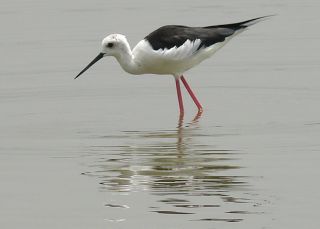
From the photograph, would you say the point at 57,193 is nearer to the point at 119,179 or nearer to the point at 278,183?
the point at 119,179

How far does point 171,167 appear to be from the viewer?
33.2ft

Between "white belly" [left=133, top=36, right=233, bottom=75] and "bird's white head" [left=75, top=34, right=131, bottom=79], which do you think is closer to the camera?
"white belly" [left=133, top=36, right=233, bottom=75]

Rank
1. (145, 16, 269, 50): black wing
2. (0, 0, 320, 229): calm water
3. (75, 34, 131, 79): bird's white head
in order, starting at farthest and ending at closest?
(75, 34, 131, 79): bird's white head < (145, 16, 269, 50): black wing < (0, 0, 320, 229): calm water

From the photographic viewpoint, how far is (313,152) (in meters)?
10.4

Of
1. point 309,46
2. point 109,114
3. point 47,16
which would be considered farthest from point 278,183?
point 47,16

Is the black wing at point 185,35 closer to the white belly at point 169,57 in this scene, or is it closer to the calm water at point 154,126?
the white belly at point 169,57

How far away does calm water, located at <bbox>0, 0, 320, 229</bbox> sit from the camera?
27.8 feet

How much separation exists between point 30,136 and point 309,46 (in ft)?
20.7

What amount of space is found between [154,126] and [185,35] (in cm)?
163

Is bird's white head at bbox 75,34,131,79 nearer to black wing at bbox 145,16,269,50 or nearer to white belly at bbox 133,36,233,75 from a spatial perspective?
white belly at bbox 133,36,233,75

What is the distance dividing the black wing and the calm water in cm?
80

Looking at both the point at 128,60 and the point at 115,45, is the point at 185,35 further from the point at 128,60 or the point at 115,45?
the point at 115,45

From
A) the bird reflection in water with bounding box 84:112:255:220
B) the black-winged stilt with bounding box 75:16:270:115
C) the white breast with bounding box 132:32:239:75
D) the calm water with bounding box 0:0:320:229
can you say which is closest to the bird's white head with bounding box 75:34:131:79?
the black-winged stilt with bounding box 75:16:270:115

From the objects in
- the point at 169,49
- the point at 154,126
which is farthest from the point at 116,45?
the point at 154,126
